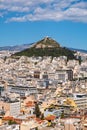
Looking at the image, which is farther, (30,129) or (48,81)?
(48,81)

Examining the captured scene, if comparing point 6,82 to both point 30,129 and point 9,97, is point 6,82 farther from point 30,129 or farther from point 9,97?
point 30,129

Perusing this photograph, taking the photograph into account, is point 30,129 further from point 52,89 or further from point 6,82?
point 6,82

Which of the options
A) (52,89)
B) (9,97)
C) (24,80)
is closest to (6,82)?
(24,80)

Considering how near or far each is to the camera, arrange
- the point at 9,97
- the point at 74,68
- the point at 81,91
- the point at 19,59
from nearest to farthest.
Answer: the point at 9,97
the point at 81,91
the point at 74,68
the point at 19,59

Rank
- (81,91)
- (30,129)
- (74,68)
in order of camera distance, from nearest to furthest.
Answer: (30,129)
(81,91)
(74,68)

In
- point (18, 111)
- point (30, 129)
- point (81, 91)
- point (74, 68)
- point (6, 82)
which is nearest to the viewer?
point (30, 129)

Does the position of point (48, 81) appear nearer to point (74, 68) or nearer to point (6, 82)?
point (6, 82)

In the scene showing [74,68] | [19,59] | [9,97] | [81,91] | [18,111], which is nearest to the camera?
[18,111]

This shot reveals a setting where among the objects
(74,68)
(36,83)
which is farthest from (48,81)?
(74,68)

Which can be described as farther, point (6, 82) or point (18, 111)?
point (6, 82)
